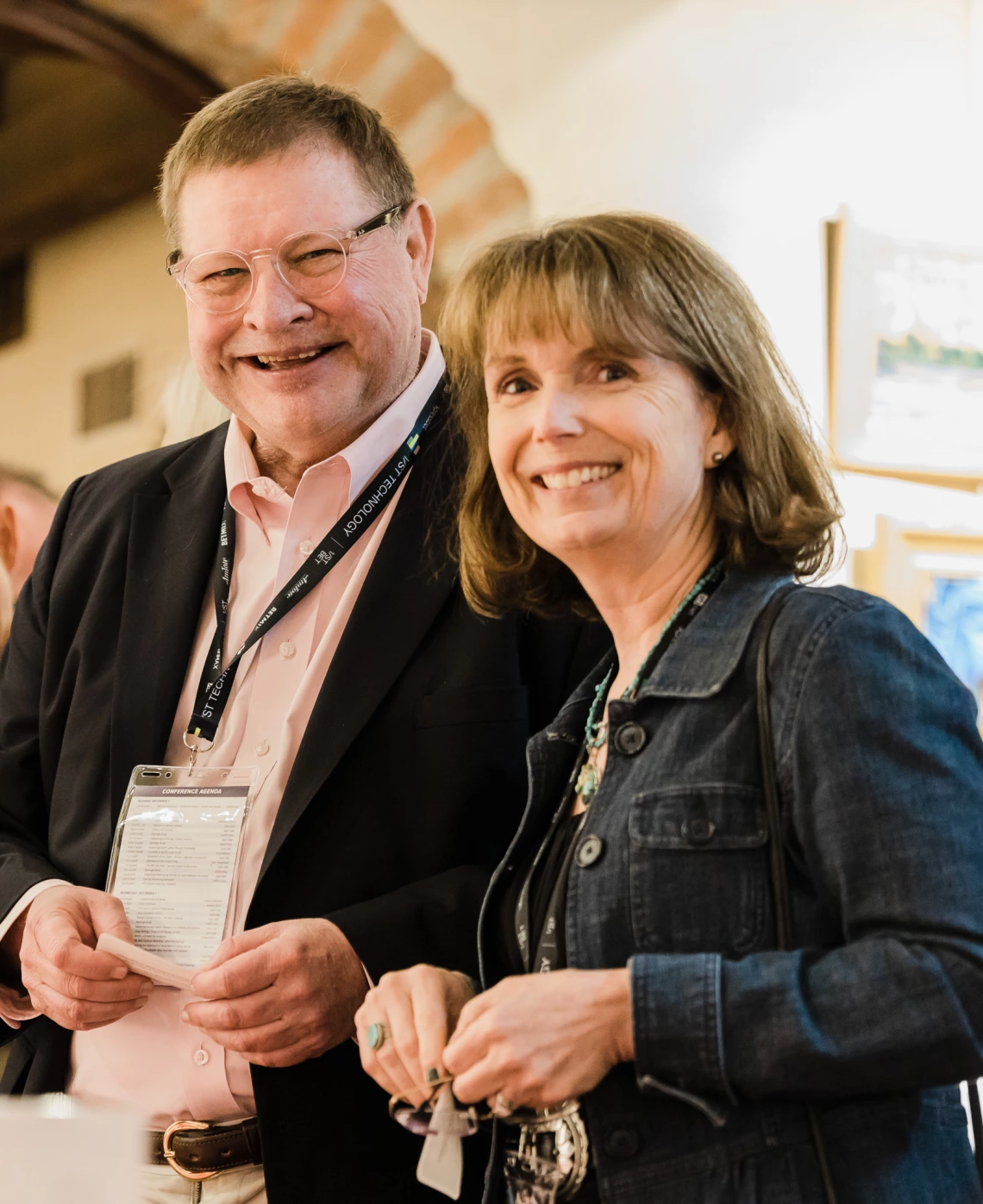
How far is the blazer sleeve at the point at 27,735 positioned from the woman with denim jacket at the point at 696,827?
875 millimetres

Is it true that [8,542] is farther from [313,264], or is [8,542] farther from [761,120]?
[761,120]

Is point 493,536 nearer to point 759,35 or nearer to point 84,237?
point 84,237

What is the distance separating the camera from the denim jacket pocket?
1.24 meters

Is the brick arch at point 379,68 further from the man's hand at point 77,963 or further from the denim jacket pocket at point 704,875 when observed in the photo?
the denim jacket pocket at point 704,875

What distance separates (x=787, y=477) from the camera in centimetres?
150

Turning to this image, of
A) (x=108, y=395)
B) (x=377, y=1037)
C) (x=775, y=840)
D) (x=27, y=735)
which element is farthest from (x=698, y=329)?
(x=108, y=395)

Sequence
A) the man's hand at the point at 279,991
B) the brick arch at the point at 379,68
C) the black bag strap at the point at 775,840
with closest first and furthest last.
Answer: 1. the black bag strap at the point at 775,840
2. the man's hand at the point at 279,991
3. the brick arch at the point at 379,68

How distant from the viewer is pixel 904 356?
12.9 ft

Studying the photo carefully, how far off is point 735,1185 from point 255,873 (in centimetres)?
90

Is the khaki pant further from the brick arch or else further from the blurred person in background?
the brick arch

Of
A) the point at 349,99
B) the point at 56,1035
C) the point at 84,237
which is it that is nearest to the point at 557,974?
the point at 56,1035

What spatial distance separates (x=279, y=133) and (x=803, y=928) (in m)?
1.50

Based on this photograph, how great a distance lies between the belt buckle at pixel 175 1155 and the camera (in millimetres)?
1797

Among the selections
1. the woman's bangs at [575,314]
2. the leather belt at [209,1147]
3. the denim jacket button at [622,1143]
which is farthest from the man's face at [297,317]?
the denim jacket button at [622,1143]
